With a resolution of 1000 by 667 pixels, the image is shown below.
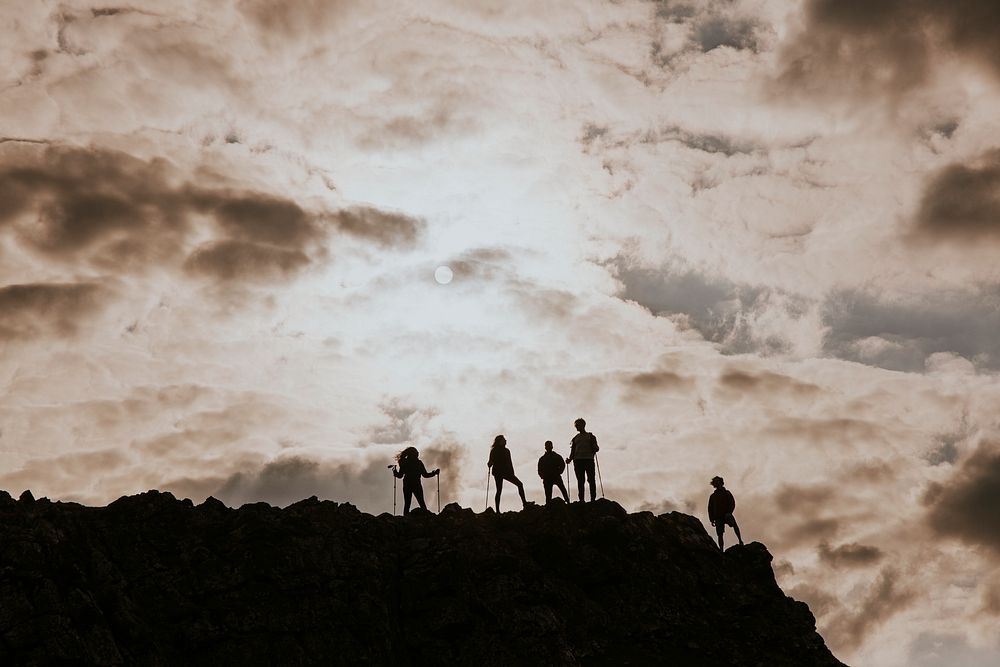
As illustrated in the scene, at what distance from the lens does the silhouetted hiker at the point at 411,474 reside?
1540 inches

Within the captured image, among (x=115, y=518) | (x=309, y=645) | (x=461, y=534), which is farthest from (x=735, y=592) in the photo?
(x=115, y=518)

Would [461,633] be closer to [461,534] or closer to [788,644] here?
[461,534]

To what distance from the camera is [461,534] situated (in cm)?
3706

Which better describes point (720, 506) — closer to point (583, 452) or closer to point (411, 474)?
point (583, 452)

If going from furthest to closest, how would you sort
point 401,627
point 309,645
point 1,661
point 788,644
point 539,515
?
point 539,515 → point 788,644 → point 401,627 → point 309,645 → point 1,661

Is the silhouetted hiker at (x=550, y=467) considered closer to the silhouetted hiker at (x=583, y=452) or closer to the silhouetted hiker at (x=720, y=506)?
the silhouetted hiker at (x=583, y=452)

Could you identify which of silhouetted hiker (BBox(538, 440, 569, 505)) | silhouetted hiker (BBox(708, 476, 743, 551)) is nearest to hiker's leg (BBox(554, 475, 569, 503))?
silhouetted hiker (BBox(538, 440, 569, 505))

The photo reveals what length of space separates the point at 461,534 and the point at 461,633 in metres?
4.52

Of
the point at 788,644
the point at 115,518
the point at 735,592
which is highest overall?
the point at 115,518

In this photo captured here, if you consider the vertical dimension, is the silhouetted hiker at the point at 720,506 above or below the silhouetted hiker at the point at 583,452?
below

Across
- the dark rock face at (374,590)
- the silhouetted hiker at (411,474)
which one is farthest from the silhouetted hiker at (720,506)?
the silhouetted hiker at (411,474)

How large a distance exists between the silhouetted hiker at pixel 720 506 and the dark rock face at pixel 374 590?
129 centimetres

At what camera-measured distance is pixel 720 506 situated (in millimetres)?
40062

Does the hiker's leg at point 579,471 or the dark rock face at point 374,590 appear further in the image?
the hiker's leg at point 579,471
